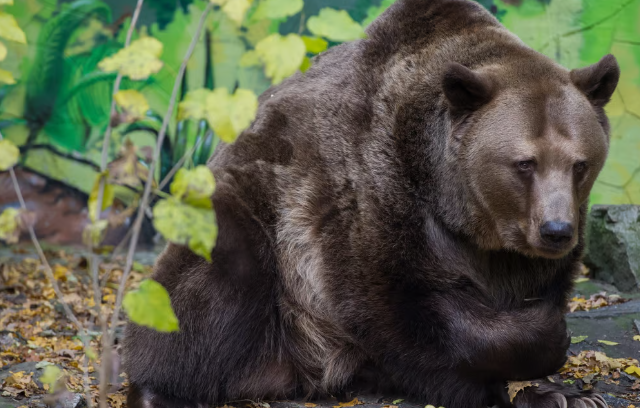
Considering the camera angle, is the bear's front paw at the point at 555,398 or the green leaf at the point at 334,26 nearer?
the green leaf at the point at 334,26

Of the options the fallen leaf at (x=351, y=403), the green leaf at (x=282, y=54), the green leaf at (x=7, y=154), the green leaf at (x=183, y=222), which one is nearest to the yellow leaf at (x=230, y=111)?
the green leaf at (x=282, y=54)

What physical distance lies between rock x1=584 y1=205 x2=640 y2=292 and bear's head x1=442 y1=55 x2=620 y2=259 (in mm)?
3311

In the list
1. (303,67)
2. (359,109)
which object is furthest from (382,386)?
(303,67)

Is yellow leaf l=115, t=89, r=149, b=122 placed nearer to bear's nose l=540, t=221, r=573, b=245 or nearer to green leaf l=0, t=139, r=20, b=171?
green leaf l=0, t=139, r=20, b=171

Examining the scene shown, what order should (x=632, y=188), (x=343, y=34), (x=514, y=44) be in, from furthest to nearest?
(x=632, y=188) → (x=514, y=44) → (x=343, y=34)

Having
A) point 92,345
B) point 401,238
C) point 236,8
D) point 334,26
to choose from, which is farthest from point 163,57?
point 334,26

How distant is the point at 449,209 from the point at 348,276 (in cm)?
75

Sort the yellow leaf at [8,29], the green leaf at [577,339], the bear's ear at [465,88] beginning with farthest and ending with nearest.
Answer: the green leaf at [577,339], the bear's ear at [465,88], the yellow leaf at [8,29]

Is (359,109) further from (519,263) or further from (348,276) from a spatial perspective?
(519,263)

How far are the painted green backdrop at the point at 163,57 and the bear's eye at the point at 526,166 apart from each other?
277 inches

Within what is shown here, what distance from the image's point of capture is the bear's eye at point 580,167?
4203 millimetres

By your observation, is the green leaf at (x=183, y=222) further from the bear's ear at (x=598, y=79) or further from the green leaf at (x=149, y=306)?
the bear's ear at (x=598, y=79)

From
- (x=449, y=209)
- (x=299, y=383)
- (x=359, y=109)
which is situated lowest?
(x=299, y=383)

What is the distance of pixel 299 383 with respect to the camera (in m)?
5.09
